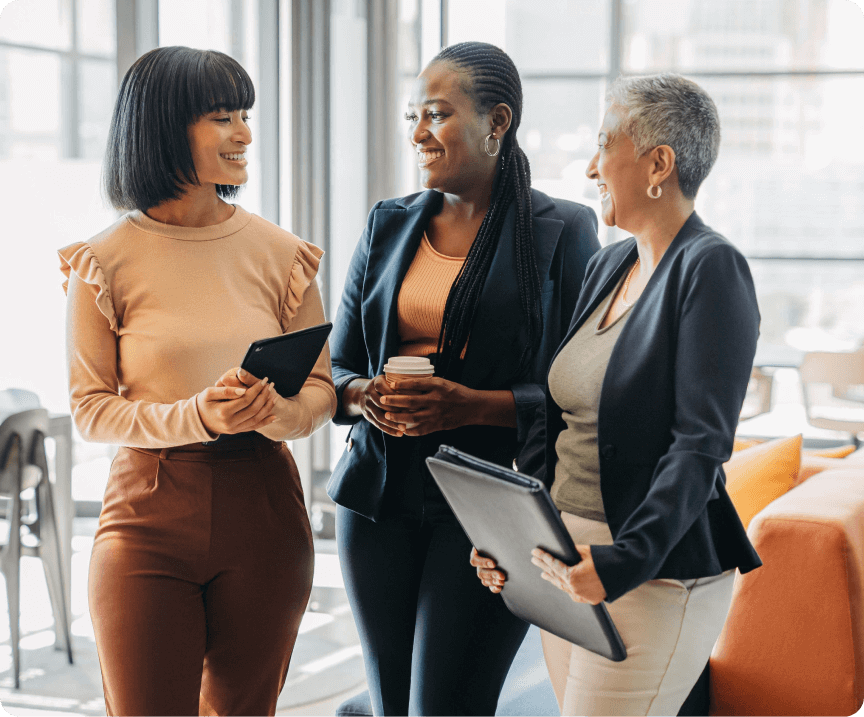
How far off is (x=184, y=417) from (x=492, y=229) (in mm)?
638

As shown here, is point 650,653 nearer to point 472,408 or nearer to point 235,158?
point 472,408

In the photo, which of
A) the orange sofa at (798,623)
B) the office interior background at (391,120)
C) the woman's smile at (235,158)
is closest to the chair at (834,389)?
the office interior background at (391,120)

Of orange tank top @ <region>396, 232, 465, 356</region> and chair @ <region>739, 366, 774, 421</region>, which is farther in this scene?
chair @ <region>739, 366, 774, 421</region>

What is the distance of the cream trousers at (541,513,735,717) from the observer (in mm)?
1163

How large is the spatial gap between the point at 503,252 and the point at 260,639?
2.54ft

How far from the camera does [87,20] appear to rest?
2.94 meters

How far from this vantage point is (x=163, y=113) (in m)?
1.38

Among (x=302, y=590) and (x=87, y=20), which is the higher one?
(x=87, y=20)

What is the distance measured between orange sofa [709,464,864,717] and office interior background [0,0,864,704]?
5.16 ft

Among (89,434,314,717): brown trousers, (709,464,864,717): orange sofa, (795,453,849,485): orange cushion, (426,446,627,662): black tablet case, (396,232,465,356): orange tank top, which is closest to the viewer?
(426,446,627,662): black tablet case

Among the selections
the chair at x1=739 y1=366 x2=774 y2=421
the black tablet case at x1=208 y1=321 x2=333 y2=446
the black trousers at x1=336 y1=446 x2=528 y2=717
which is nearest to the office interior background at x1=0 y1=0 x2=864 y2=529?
the chair at x1=739 y1=366 x2=774 y2=421

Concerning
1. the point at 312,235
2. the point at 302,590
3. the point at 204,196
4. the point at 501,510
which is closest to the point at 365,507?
the point at 302,590

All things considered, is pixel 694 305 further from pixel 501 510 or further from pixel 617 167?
pixel 501 510

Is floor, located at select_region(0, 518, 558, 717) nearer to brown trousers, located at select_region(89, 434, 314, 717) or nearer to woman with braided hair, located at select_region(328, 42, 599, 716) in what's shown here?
woman with braided hair, located at select_region(328, 42, 599, 716)
